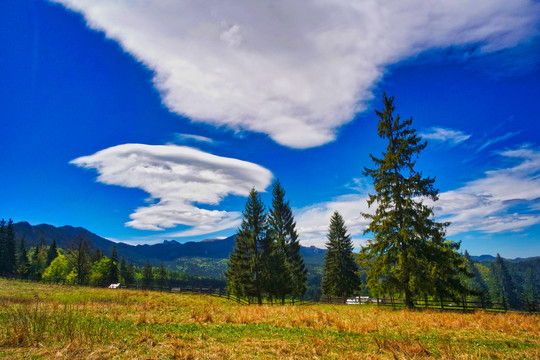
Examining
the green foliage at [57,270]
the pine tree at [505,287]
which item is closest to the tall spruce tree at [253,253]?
the green foliage at [57,270]

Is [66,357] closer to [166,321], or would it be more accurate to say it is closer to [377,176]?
[166,321]

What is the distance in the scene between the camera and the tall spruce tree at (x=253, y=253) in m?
31.0

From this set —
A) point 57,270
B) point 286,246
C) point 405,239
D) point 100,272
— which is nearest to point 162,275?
point 100,272

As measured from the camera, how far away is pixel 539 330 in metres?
11.4

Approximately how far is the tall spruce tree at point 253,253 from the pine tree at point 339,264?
14.6 meters

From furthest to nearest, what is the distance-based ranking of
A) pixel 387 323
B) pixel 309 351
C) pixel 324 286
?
pixel 324 286, pixel 387 323, pixel 309 351

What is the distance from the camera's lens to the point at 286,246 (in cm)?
3628

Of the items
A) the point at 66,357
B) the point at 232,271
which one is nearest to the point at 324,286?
the point at 232,271

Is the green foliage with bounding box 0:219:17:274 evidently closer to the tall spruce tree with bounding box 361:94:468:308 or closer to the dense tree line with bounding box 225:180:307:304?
the dense tree line with bounding box 225:180:307:304

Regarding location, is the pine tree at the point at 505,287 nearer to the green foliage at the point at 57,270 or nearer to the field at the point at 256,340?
the field at the point at 256,340

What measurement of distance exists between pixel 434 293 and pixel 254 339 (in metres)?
16.6

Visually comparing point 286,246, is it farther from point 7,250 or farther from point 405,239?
point 7,250

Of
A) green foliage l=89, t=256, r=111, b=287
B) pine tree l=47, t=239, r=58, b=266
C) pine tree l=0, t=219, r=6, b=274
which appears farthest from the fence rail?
pine tree l=47, t=239, r=58, b=266

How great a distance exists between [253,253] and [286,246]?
6279mm
